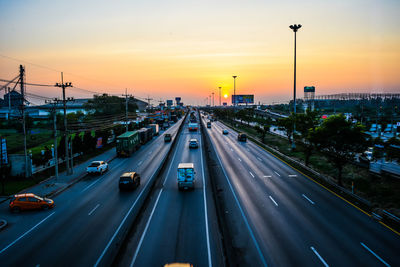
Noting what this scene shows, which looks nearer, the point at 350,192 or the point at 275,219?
the point at 275,219

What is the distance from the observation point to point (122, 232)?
16.2 meters

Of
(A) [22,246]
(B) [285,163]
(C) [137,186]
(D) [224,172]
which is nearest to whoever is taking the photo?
(A) [22,246]

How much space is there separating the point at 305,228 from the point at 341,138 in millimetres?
11253

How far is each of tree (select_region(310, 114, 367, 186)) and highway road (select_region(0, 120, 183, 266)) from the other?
19.8 m

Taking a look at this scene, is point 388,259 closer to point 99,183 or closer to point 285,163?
point 285,163

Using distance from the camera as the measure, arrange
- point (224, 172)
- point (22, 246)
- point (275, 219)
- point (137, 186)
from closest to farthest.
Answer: point (22, 246) → point (275, 219) → point (137, 186) → point (224, 172)

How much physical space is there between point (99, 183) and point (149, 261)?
57.5ft

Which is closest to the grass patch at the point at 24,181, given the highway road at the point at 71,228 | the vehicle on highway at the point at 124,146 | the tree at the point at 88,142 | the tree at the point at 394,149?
the highway road at the point at 71,228

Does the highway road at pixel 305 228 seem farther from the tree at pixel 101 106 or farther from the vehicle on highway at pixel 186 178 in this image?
the tree at pixel 101 106

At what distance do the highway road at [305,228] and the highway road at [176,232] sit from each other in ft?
8.04

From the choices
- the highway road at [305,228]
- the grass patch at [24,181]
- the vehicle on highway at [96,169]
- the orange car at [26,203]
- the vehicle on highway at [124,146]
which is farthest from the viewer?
the vehicle on highway at [124,146]

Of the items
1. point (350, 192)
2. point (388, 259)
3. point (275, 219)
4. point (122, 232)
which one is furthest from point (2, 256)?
point (350, 192)

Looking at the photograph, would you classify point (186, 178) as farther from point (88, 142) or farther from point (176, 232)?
point (88, 142)

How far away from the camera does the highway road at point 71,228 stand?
13734 millimetres
